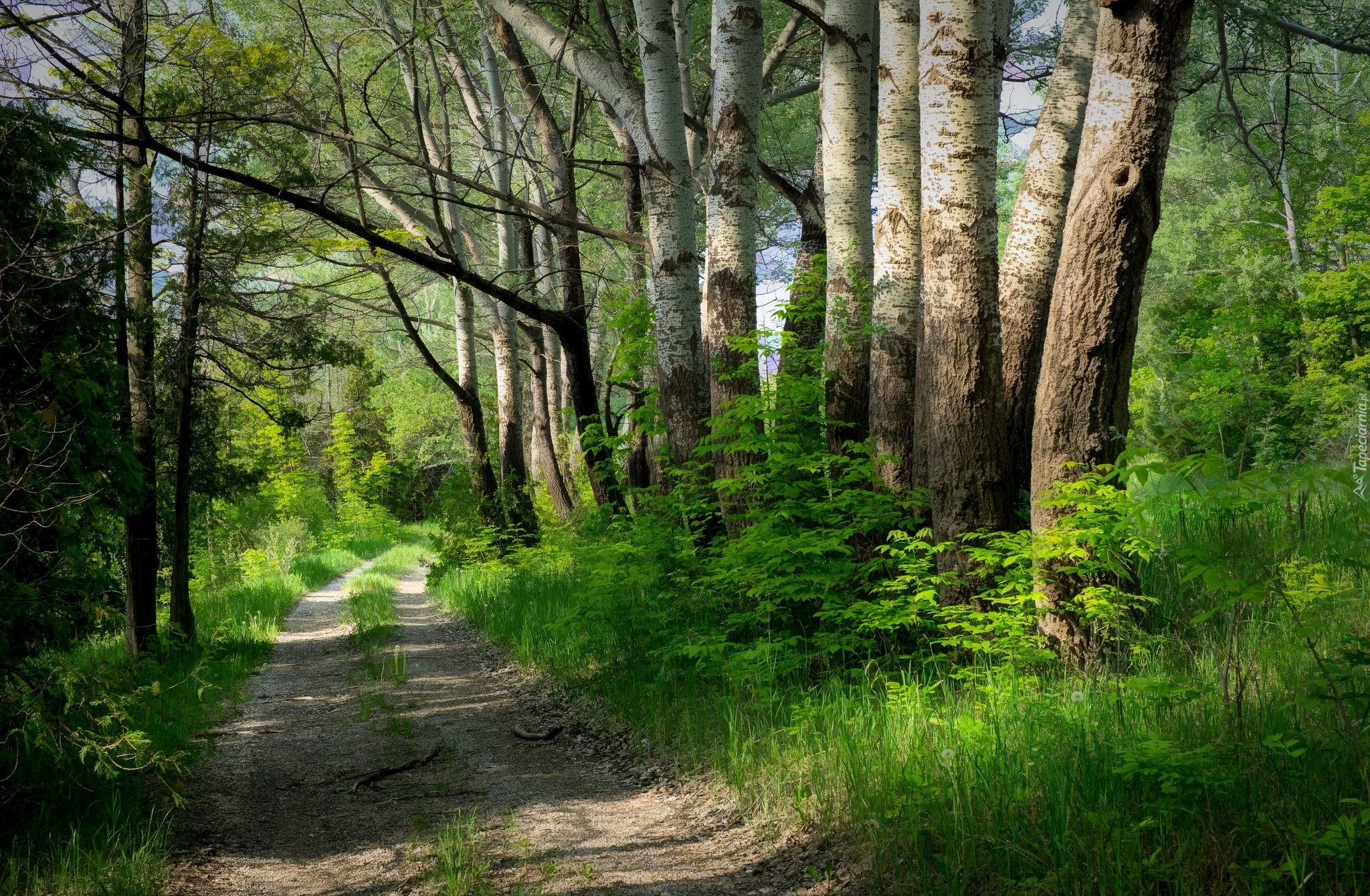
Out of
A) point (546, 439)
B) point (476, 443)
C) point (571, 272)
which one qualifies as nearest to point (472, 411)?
point (476, 443)

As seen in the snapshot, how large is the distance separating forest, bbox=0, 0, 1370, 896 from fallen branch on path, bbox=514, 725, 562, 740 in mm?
39

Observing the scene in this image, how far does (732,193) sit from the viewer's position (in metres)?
7.02

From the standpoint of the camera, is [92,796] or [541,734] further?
[541,734]

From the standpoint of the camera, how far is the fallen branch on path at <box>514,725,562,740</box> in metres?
5.90

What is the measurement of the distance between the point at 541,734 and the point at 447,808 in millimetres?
1467

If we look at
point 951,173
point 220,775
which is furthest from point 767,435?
point 220,775

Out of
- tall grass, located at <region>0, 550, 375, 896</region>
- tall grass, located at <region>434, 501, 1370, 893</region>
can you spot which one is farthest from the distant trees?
tall grass, located at <region>0, 550, 375, 896</region>

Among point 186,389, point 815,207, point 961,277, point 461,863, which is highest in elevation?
point 815,207

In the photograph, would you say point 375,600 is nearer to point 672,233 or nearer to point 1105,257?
point 672,233

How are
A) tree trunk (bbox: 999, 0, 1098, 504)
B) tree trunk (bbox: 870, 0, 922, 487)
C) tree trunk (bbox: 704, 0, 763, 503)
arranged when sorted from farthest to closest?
1. tree trunk (bbox: 704, 0, 763, 503)
2. tree trunk (bbox: 870, 0, 922, 487)
3. tree trunk (bbox: 999, 0, 1098, 504)

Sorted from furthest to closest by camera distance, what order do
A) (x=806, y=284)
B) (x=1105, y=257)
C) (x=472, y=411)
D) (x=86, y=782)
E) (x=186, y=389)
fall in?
(x=472, y=411) → (x=186, y=389) → (x=806, y=284) → (x=86, y=782) → (x=1105, y=257)

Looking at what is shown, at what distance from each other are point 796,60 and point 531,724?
10.6 meters

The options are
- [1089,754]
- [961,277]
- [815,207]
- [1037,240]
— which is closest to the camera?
[1089,754]

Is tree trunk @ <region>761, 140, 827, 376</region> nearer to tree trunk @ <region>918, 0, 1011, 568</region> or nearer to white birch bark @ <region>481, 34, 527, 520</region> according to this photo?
tree trunk @ <region>918, 0, 1011, 568</region>
